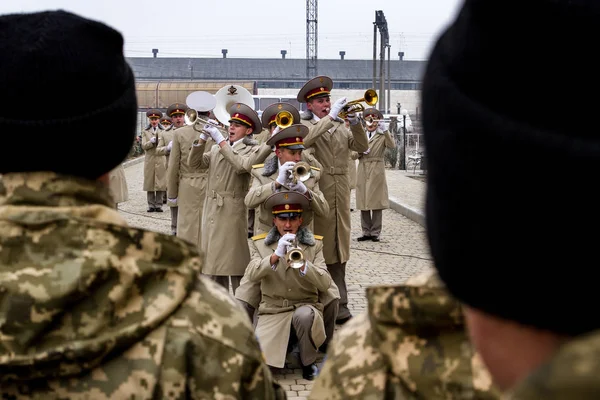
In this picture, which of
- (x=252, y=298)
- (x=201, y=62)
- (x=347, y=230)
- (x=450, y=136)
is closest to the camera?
(x=450, y=136)

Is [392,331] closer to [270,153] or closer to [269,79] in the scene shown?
[270,153]

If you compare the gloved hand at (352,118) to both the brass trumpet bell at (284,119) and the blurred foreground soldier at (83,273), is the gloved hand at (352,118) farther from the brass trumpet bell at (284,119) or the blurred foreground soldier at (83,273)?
the blurred foreground soldier at (83,273)

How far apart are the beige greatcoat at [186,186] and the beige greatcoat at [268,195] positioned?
2.71m

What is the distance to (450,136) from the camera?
3.50 ft

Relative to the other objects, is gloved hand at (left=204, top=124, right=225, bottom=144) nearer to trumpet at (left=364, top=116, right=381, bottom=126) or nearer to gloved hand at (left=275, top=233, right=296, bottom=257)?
gloved hand at (left=275, top=233, right=296, bottom=257)

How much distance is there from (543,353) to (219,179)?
712cm

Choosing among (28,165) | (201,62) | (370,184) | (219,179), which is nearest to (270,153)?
(219,179)

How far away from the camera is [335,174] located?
26.0ft

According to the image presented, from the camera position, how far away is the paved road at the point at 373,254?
20.5 feet

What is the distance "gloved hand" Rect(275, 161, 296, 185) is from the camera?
6.43m

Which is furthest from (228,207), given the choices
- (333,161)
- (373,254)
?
(373,254)

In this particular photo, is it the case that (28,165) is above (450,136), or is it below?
below

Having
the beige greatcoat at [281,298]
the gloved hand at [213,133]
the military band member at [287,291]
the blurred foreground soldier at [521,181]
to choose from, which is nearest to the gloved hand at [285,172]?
the military band member at [287,291]

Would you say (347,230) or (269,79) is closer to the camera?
(347,230)
